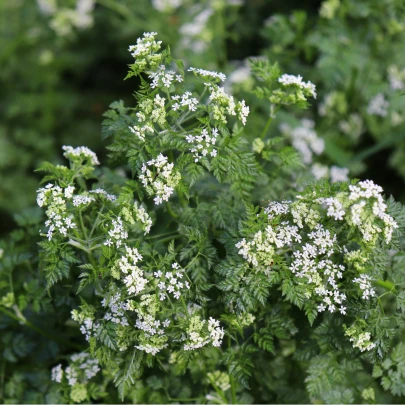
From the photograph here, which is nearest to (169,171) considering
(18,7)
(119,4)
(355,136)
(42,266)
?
(42,266)

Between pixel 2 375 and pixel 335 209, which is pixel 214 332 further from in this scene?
pixel 2 375

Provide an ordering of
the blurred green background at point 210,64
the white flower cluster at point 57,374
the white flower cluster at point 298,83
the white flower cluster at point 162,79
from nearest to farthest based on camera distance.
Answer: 1. the white flower cluster at point 162,79
2. the white flower cluster at point 298,83
3. the white flower cluster at point 57,374
4. the blurred green background at point 210,64

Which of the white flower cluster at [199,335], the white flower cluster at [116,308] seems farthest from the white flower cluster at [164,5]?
the white flower cluster at [199,335]

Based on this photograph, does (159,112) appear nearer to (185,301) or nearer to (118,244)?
(118,244)

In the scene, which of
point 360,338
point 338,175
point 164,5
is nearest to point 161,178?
point 360,338

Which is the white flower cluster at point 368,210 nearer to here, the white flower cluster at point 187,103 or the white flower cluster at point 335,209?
the white flower cluster at point 335,209
